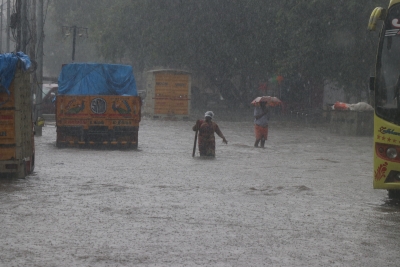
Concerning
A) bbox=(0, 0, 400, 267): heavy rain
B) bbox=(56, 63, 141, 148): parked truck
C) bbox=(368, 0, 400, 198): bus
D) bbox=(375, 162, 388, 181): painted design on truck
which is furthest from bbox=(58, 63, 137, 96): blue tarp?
bbox=(375, 162, 388, 181): painted design on truck

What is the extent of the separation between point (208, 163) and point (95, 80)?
7.73 meters

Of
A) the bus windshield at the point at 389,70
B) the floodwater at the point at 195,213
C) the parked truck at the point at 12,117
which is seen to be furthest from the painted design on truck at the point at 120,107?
the bus windshield at the point at 389,70

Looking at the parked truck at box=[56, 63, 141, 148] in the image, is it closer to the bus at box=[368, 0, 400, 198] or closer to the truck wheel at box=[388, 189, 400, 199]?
the truck wheel at box=[388, 189, 400, 199]

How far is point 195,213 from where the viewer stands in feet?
33.9

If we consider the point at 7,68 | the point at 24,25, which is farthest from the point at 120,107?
the point at 7,68

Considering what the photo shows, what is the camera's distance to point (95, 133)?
74.1 ft

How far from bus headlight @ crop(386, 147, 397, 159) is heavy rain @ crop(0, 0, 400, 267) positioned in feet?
0.08

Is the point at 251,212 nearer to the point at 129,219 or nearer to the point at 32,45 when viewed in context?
the point at 129,219

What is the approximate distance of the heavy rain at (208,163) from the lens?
8.09m

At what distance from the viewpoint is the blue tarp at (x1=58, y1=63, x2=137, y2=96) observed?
24750mm

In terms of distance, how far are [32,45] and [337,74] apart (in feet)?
58.5

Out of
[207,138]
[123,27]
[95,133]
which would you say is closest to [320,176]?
[207,138]

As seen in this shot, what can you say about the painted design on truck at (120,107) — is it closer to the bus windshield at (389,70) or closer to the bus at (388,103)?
the bus at (388,103)

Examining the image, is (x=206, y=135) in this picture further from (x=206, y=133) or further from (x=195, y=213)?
(x=195, y=213)
